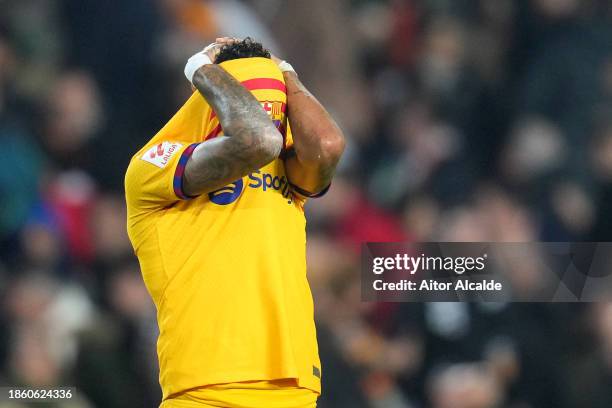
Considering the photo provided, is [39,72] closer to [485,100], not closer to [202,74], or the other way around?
[485,100]

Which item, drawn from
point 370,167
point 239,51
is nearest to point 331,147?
point 239,51

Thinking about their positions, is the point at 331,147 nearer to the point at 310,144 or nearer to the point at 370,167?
the point at 310,144

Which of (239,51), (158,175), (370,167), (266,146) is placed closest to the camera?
(266,146)

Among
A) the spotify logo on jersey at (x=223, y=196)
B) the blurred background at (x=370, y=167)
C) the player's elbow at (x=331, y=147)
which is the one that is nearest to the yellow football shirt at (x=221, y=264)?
the spotify logo on jersey at (x=223, y=196)

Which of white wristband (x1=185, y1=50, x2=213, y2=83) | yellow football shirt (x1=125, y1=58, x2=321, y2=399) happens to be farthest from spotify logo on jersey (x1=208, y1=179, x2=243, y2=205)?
white wristband (x1=185, y1=50, x2=213, y2=83)

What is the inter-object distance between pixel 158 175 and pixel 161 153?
53 mm

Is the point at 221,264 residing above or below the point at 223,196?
below

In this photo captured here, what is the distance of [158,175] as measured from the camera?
2.07m

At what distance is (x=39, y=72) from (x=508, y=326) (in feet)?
8.45

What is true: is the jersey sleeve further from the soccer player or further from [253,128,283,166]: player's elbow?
[253,128,283,166]: player's elbow

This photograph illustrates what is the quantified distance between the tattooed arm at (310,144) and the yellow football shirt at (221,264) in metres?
0.04

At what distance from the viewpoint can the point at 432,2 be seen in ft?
16.4

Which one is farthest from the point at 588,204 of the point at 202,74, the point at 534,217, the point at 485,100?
the point at 202,74

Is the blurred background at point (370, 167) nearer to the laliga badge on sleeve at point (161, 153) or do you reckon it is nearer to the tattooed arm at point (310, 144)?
the tattooed arm at point (310, 144)
